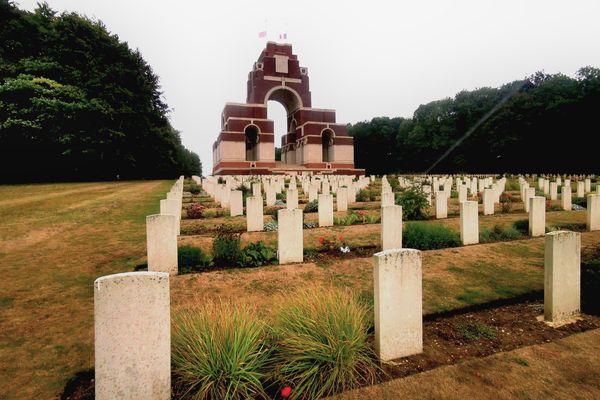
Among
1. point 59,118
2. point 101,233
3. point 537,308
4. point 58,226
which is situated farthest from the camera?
point 59,118

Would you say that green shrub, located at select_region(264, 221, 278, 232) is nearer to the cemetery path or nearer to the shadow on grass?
the shadow on grass

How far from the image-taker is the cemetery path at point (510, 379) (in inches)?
96.0

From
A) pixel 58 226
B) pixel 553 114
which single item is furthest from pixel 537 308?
pixel 553 114

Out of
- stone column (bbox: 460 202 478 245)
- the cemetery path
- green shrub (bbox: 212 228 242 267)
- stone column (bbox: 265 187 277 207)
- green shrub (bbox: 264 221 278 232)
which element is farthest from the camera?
stone column (bbox: 265 187 277 207)

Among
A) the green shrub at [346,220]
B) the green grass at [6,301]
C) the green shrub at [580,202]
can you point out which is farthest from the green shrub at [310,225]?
the green shrub at [580,202]

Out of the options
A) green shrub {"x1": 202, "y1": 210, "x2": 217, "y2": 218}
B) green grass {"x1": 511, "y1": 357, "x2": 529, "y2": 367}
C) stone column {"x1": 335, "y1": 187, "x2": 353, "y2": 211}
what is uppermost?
stone column {"x1": 335, "y1": 187, "x2": 353, "y2": 211}

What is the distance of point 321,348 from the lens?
272cm

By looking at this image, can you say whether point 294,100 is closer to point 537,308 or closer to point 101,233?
point 101,233

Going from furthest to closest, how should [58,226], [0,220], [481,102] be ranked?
[481,102] < [0,220] < [58,226]

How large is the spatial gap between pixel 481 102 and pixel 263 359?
200ft

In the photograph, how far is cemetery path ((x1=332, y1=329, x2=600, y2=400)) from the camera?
244 cm

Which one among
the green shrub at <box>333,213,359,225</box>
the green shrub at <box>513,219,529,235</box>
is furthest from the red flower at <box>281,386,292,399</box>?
the green shrub at <box>513,219,529,235</box>

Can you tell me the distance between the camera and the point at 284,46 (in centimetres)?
4078

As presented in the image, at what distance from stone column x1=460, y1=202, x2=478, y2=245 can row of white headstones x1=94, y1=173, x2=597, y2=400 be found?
3.03 meters
